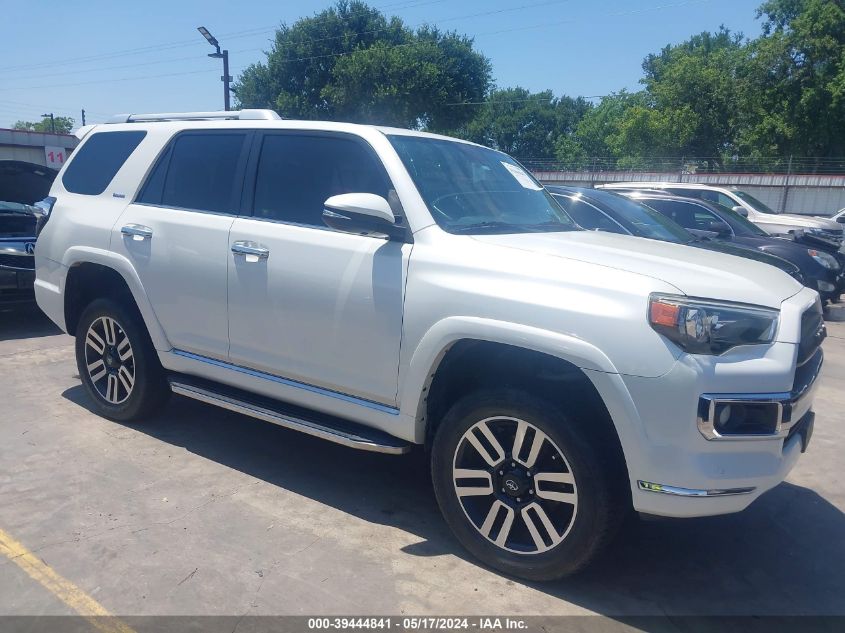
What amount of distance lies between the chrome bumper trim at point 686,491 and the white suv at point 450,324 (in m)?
→ 0.01

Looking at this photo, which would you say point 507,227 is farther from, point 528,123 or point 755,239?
point 528,123

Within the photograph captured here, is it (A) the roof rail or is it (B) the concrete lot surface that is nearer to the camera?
(B) the concrete lot surface

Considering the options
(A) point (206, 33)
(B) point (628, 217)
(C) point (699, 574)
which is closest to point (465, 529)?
(C) point (699, 574)

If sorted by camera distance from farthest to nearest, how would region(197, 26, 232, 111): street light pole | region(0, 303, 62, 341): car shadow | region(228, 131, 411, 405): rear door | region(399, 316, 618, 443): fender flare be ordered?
region(197, 26, 232, 111): street light pole, region(0, 303, 62, 341): car shadow, region(228, 131, 411, 405): rear door, region(399, 316, 618, 443): fender flare

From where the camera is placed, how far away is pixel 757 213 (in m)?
14.8

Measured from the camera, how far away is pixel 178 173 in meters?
4.83

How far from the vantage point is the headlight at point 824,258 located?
35.9ft

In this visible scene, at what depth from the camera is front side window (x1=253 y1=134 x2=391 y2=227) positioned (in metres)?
4.04

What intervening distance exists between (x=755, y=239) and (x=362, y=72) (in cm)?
3591

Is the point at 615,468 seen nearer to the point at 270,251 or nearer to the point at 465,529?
the point at 465,529

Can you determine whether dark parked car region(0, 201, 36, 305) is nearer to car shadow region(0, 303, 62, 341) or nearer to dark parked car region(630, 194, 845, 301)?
car shadow region(0, 303, 62, 341)

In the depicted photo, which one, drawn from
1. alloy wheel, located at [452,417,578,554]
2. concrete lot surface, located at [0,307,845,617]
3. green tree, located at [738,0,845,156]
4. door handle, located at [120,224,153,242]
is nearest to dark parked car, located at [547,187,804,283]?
concrete lot surface, located at [0,307,845,617]

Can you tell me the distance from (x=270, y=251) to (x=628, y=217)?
16.4ft

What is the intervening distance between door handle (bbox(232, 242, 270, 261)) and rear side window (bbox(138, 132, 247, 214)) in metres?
0.30
